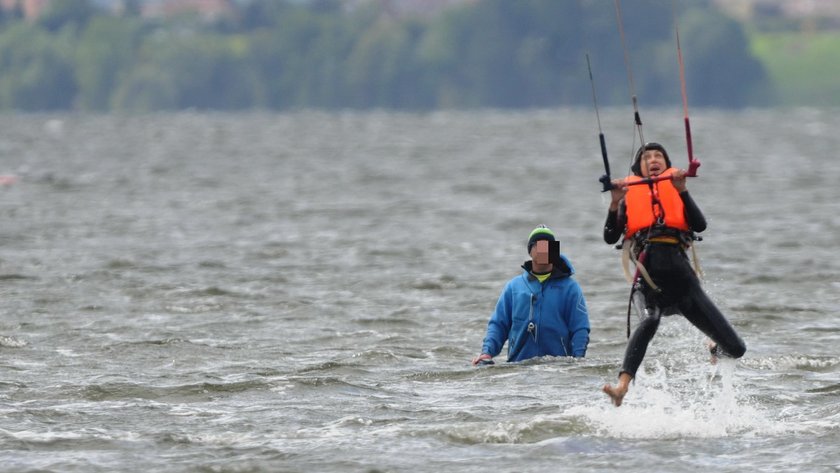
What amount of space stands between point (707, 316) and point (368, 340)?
7119mm

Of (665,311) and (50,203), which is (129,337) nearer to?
(665,311)

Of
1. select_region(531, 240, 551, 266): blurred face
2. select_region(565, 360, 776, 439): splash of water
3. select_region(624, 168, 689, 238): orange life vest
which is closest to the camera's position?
select_region(624, 168, 689, 238): orange life vest

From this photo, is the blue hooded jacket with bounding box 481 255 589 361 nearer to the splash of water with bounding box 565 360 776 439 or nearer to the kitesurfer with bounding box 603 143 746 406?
the splash of water with bounding box 565 360 776 439

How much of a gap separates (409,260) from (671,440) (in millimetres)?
16601

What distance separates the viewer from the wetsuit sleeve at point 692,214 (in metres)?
12.6

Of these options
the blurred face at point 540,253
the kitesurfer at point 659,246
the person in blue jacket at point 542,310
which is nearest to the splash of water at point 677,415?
the kitesurfer at point 659,246

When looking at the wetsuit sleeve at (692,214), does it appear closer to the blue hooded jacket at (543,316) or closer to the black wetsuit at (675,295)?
the black wetsuit at (675,295)

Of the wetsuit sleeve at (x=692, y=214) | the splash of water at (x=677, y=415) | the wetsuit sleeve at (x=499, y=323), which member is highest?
the wetsuit sleeve at (x=692, y=214)

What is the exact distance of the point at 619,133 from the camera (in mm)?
116438

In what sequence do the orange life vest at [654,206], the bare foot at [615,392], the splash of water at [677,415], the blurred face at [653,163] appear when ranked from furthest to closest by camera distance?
the splash of water at [677,415] → the blurred face at [653,163] → the orange life vest at [654,206] → the bare foot at [615,392]

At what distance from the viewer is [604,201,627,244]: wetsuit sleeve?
12.8 meters

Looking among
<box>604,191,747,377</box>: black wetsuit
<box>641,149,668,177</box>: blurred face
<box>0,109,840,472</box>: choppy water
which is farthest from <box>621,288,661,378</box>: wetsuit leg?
<box>641,149,668,177</box>: blurred face

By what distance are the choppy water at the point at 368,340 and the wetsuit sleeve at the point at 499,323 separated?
0.29 meters

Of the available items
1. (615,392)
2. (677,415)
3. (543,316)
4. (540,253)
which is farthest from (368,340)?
(615,392)
